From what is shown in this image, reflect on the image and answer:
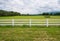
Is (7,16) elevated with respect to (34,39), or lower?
elevated

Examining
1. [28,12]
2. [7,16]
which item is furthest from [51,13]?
[7,16]

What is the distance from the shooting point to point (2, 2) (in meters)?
16.1

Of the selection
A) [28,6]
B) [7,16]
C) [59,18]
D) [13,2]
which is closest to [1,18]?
[7,16]

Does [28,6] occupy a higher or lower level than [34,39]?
higher

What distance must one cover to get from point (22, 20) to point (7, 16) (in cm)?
248

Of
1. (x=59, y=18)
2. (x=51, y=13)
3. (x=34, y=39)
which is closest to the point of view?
(x=34, y=39)

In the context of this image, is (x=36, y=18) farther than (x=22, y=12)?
Yes

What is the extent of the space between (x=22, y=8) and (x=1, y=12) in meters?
2.37

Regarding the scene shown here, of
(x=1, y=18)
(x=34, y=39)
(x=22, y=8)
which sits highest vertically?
(x=22, y=8)

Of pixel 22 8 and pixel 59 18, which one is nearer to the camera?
pixel 22 8

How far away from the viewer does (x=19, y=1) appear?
637 inches

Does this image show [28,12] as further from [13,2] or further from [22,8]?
[13,2]

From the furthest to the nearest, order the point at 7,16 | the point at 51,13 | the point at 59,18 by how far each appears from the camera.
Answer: the point at 59,18 < the point at 7,16 < the point at 51,13

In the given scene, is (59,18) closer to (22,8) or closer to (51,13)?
(51,13)
